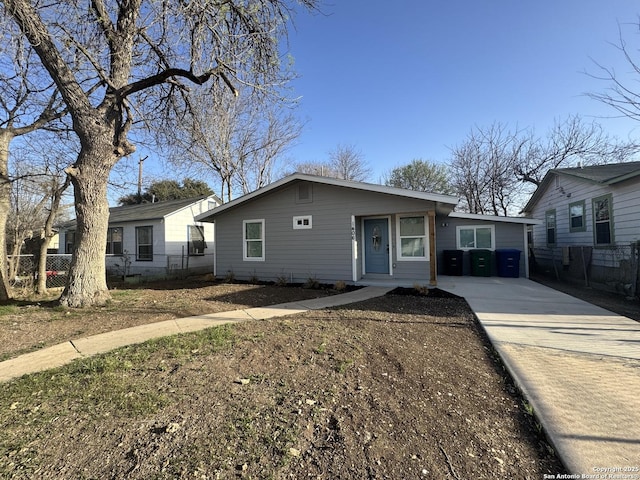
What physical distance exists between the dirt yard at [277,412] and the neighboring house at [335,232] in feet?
17.0

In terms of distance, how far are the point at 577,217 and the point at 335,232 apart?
371 inches

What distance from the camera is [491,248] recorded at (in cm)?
1204

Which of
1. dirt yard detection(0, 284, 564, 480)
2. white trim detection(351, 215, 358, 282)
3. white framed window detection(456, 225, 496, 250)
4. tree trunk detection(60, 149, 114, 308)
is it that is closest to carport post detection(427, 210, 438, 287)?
white trim detection(351, 215, 358, 282)

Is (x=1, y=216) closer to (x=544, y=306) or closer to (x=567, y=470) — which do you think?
(x=567, y=470)

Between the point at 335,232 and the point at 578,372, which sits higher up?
the point at 335,232

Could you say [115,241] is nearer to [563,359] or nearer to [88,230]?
[88,230]

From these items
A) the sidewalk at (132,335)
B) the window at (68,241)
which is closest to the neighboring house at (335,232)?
the sidewalk at (132,335)

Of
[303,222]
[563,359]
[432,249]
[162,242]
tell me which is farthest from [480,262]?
[162,242]

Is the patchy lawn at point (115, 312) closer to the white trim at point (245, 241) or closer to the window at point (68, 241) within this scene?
the white trim at point (245, 241)

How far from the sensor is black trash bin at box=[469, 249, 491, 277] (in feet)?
38.0

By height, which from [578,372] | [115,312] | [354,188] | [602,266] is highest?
[354,188]

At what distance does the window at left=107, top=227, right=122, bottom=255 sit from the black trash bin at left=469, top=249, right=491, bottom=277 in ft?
54.6

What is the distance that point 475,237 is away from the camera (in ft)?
40.2

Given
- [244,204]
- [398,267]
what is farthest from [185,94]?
[398,267]
